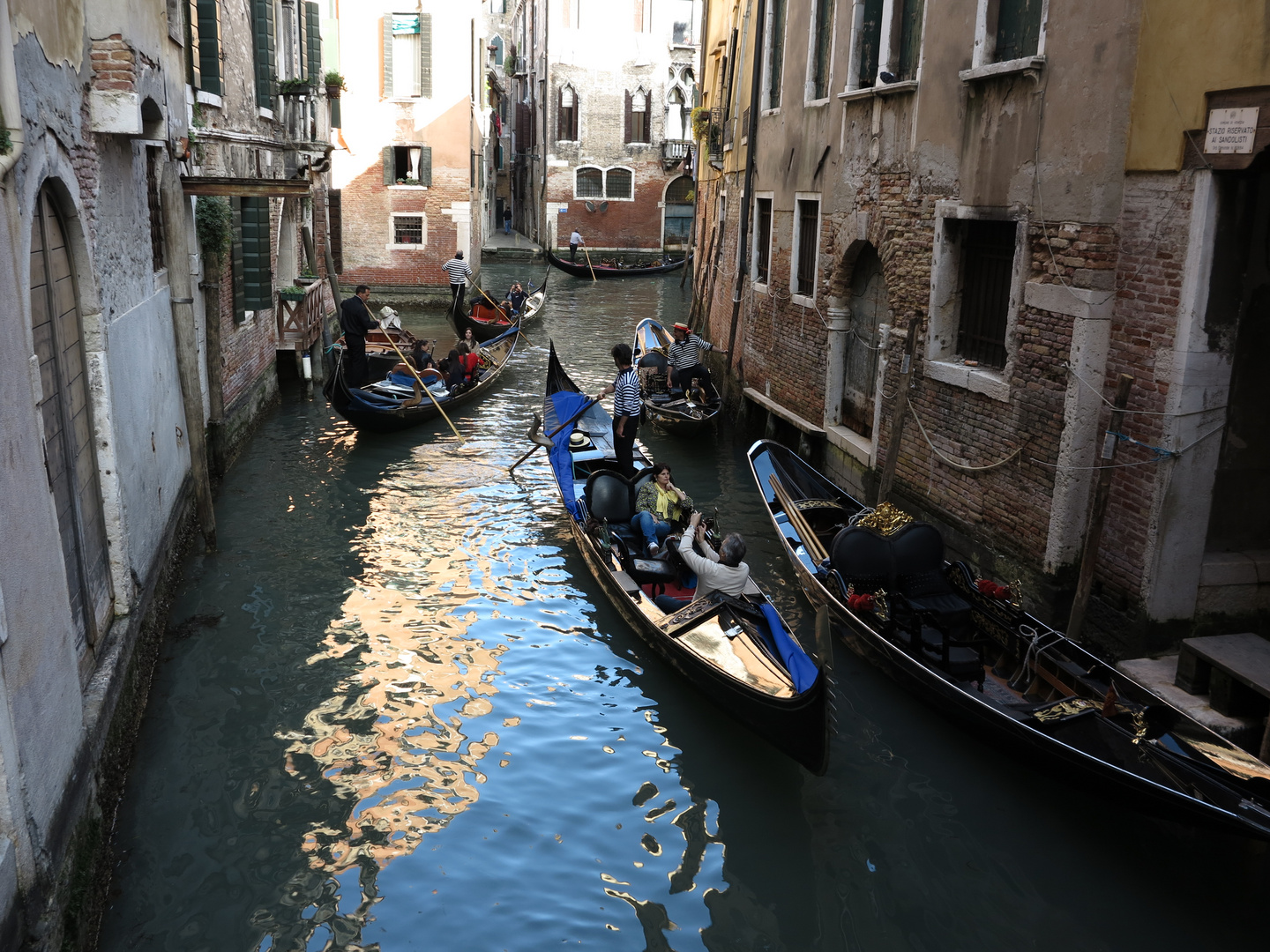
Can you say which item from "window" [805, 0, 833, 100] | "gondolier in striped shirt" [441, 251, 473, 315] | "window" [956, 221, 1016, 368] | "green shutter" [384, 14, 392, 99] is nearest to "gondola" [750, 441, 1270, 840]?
"window" [956, 221, 1016, 368]

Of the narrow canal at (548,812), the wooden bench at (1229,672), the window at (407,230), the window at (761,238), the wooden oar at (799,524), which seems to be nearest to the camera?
the narrow canal at (548,812)

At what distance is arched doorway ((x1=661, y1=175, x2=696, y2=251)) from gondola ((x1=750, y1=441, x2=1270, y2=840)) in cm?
2217

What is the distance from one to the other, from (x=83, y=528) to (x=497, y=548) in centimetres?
326

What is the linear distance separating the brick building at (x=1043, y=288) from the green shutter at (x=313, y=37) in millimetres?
7318

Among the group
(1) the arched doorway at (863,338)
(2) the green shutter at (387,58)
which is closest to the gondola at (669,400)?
(1) the arched doorway at (863,338)

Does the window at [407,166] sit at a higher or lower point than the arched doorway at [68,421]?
higher

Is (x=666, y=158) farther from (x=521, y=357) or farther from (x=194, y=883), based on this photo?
(x=194, y=883)

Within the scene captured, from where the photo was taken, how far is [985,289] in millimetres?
6242

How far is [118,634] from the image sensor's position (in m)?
4.49

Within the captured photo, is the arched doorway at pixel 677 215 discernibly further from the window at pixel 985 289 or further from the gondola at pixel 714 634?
the window at pixel 985 289

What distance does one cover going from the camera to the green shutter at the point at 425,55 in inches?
Answer: 685

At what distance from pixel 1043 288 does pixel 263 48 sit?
27.2 ft

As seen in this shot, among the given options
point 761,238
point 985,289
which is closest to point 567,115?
point 761,238

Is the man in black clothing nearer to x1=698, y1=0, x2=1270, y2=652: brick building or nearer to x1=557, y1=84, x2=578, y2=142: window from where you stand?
x1=698, y1=0, x2=1270, y2=652: brick building
